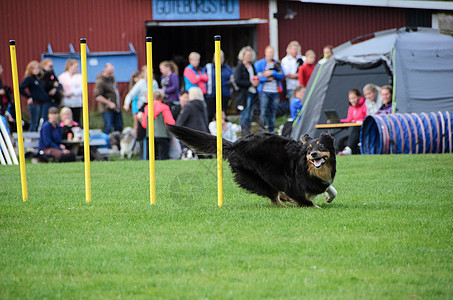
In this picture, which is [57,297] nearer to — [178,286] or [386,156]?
[178,286]

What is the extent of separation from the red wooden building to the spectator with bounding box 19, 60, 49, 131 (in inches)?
205

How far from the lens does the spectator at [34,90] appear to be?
1459 centimetres

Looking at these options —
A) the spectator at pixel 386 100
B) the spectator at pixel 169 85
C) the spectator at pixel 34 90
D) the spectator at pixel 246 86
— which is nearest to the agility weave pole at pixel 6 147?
the spectator at pixel 34 90

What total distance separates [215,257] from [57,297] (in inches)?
49.2

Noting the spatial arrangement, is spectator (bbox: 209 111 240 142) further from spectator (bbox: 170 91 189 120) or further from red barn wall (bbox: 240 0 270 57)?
red barn wall (bbox: 240 0 270 57)

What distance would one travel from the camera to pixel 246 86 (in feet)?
50.0

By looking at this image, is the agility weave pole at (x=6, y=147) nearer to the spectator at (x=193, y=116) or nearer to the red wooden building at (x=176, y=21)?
the spectator at (x=193, y=116)

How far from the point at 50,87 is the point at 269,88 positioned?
198 inches

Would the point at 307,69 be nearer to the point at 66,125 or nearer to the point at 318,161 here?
the point at 66,125

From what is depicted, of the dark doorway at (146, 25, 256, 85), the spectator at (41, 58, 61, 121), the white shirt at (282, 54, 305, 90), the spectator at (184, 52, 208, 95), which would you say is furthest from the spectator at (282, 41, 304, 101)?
the dark doorway at (146, 25, 256, 85)

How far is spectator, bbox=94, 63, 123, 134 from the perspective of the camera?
15617 millimetres

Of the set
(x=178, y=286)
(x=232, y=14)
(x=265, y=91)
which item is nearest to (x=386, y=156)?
(x=265, y=91)

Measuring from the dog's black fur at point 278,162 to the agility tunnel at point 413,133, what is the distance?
19.5 ft

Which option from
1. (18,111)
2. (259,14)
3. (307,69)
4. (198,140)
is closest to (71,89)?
(307,69)
